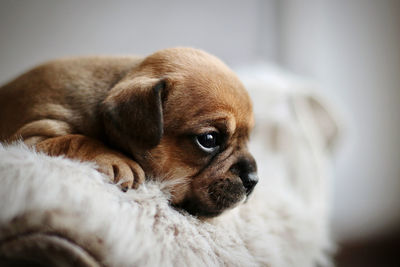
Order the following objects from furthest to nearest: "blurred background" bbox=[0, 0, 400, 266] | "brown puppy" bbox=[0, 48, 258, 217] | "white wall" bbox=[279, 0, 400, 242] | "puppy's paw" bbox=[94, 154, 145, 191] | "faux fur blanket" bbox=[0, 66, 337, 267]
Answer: "white wall" bbox=[279, 0, 400, 242] < "blurred background" bbox=[0, 0, 400, 266] < "brown puppy" bbox=[0, 48, 258, 217] < "puppy's paw" bbox=[94, 154, 145, 191] < "faux fur blanket" bbox=[0, 66, 337, 267]

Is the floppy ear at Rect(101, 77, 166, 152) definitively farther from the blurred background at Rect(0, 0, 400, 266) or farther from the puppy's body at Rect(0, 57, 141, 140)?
the blurred background at Rect(0, 0, 400, 266)

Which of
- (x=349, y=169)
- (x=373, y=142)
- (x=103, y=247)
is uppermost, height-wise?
(x=103, y=247)

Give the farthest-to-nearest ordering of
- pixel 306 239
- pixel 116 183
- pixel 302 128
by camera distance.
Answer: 1. pixel 302 128
2. pixel 306 239
3. pixel 116 183

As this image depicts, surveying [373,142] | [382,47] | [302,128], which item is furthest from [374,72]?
[302,128]

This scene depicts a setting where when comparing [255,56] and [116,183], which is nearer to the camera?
[116,183]

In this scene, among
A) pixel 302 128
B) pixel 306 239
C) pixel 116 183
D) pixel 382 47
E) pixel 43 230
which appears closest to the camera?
pixel 43 230

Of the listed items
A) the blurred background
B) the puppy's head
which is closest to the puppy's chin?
the puppy's head

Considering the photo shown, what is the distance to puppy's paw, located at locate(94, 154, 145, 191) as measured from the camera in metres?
0.89

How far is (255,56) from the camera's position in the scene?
3.64 meters

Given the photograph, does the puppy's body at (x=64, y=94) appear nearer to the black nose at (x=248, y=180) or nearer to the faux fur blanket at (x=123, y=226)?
the faux fur blanket at (x=123, y=226)

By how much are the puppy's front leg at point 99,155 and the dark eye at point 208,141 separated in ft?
0.68

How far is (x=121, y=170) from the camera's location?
92 centimetres

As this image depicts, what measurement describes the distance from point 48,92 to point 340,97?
3.32m

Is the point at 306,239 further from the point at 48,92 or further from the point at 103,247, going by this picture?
the point at 48,92
